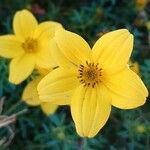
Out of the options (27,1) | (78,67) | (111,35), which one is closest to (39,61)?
(78,67)

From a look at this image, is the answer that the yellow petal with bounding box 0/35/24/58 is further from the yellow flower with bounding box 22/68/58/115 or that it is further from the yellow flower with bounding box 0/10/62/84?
the yellow flower with bounding box 22/68/58/115

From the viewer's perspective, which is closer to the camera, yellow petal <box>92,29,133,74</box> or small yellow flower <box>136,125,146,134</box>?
yellow petal <box>92,29,133,74</box>

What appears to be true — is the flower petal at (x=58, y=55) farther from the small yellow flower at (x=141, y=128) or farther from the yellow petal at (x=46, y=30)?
the small yellow flower at (x=141, y=128)

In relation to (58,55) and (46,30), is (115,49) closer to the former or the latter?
(58,55)

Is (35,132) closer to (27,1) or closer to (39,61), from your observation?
(39,61)

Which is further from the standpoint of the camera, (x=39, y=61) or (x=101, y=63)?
(x=39, y=61)

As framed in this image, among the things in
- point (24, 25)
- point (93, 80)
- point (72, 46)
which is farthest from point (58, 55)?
point (24, 25)

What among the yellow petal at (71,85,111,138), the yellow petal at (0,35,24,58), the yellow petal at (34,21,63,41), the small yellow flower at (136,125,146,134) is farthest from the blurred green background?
the yellow petal at (71,85,111,138)
